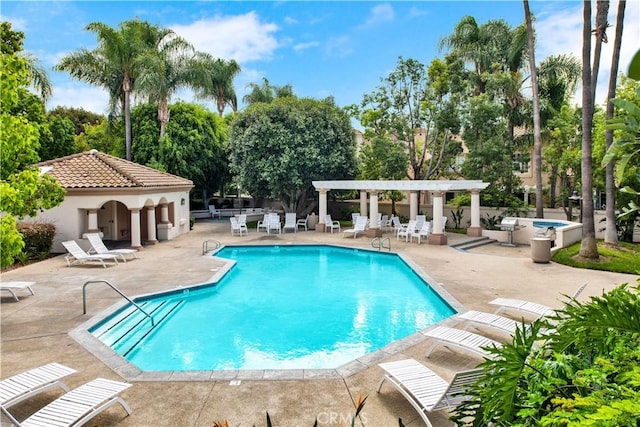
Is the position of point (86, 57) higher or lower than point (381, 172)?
higher

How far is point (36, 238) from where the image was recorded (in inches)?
739

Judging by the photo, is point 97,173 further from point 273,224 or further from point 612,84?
point 612,84

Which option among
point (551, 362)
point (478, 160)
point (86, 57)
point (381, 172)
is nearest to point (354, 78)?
point (381, 172)

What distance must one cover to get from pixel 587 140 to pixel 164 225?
68.7 feet

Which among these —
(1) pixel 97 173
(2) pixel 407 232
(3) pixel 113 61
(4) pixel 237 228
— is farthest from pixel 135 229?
(3) pixel 113 61

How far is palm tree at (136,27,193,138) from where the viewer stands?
3114cm

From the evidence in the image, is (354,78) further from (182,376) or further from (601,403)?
(601,403)

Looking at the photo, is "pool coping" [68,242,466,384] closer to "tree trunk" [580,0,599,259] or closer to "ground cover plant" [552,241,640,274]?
"ground cover plant" [552,241,640,274]

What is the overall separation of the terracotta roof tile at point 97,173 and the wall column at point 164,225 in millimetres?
1359

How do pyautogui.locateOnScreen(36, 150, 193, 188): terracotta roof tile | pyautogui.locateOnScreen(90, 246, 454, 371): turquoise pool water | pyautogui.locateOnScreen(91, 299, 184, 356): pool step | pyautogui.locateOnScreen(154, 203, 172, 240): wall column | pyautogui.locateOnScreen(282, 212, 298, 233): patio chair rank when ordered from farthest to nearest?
pyautogui.locateOnScreen(282, 212, 298, 233): patio chair
pyautogui.locateOnScreen(154, 203, 172, 240): wall column
pyautogui.locateOnScreen(36, 150, 193, 188): terracotta roof tile
pyautogui.locateOnScreen(91, 299, 184, 356): pool step
pyautogui.locateOnScreen(90, 246, 454, 371): turquoise pool water

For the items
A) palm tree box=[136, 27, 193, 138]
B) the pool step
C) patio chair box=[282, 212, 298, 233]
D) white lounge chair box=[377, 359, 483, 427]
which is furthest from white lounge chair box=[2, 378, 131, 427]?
palm tree box=[136, 27, 193, 138]

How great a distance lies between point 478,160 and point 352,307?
59.6 feet

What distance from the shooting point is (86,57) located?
105ft

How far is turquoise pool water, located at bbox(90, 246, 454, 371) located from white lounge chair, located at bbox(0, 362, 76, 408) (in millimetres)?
2410
